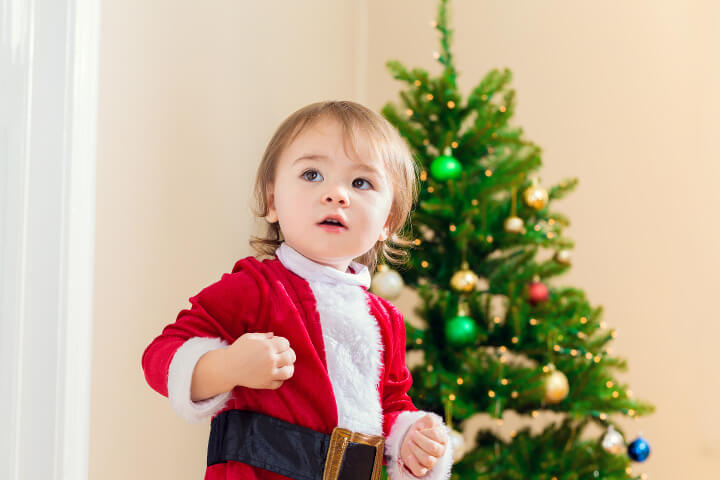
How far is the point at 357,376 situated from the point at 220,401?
18 centimetres

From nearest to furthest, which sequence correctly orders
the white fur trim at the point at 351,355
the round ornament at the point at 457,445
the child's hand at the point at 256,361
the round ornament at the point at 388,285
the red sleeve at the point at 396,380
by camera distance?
the child's hand at the point at 256,361 → the white fur trim at the point at 351,355 → the red sleeve at the point at 396,380 → the round ornament at the point at 457,445 → the round ornament at the point at 388,285

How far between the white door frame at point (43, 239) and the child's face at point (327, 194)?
297 mm

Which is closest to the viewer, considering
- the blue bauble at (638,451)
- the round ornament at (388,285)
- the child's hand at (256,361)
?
the child's hand at (256,361)

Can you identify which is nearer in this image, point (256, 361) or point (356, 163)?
point (256, 361)

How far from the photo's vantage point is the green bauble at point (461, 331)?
1629 millimetres

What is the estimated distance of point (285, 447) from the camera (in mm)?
836

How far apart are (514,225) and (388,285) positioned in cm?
35

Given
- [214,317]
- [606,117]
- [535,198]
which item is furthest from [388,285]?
[606,117]

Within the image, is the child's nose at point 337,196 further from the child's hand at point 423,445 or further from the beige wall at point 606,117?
the beige wall at point 606,117

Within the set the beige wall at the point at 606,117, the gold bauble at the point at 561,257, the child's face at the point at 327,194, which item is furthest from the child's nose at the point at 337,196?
the gold bauble at the point at 561,257

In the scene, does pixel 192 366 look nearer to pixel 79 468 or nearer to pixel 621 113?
pixel 79 468

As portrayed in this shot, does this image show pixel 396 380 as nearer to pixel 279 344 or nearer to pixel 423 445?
pixel 423 445

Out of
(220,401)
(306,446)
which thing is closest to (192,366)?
(220,401)

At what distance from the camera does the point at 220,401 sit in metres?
0.81
